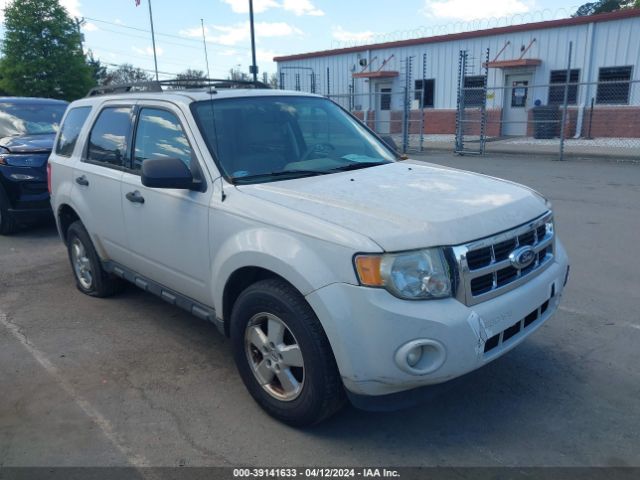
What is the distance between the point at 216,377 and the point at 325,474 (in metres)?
1.26

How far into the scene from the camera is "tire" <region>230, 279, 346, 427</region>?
283cm

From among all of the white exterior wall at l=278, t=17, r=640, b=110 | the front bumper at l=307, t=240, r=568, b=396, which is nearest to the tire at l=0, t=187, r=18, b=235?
the front bumper at l=307, t=240, r=568, b=396

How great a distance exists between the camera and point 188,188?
3.54 m

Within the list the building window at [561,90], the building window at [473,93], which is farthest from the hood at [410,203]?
the building window at [473,93]

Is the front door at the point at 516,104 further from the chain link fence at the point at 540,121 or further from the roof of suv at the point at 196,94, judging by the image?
the roof of suv at the point at 196,94

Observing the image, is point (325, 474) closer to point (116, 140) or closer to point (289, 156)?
point (289, 156)

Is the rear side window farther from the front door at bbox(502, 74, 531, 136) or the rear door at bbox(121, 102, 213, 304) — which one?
the front door at bbox(502, 74, 531, 136)

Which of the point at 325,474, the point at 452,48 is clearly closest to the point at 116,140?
the point at 325,474

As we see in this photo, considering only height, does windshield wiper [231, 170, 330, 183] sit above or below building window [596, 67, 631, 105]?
below

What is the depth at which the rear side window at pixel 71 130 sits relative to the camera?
5.25m

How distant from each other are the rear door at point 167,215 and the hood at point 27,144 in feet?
14.2

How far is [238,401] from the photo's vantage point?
11.5ft

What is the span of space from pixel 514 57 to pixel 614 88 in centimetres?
395

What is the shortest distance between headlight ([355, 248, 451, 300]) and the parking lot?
90 centimetres
